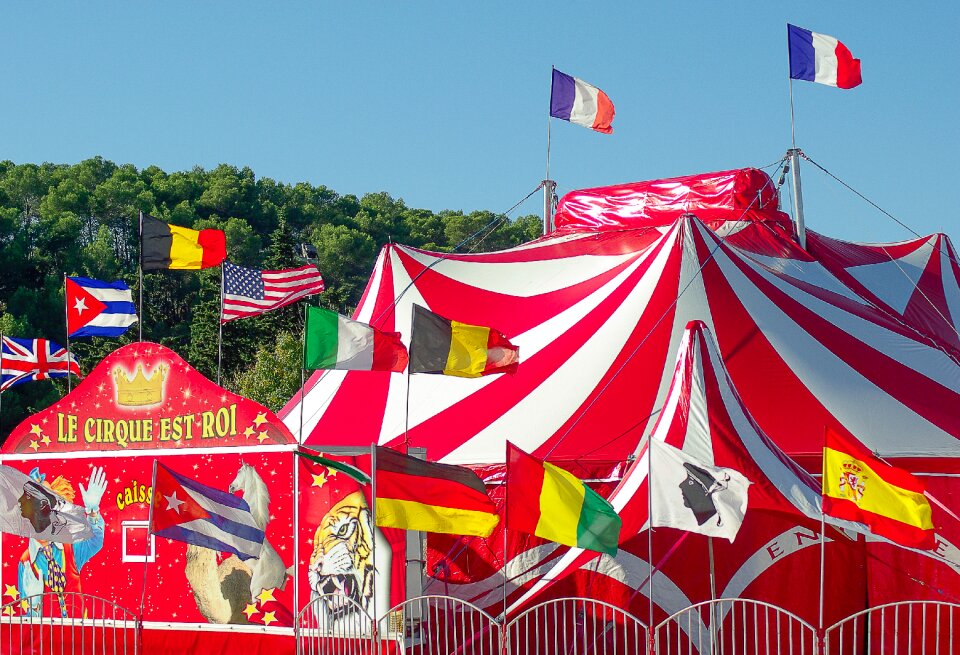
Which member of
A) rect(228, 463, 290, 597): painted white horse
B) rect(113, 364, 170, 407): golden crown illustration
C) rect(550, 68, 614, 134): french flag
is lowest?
rect(228, 463, 290, 597): painted white horse

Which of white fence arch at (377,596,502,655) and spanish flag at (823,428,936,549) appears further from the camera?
white fence arch at (377,596,502,655)

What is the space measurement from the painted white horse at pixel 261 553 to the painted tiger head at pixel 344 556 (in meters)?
0.31

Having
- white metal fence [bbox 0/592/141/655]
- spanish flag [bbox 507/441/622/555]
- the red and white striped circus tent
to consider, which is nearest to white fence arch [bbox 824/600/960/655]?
the red and white striped circus tent

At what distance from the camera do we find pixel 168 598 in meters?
8.82

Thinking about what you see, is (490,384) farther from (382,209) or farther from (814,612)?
(382,209)

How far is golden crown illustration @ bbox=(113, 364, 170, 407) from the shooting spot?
9031 mm

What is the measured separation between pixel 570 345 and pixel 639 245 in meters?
1.86

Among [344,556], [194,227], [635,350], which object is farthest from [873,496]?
[194,227]

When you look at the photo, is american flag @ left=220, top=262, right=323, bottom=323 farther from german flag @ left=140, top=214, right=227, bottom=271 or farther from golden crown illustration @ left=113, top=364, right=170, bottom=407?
golden crown illustration @ left=113, top=364, right=170, bottom=407

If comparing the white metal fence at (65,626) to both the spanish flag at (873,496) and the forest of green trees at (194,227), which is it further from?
the forest of green trees at (194,227)

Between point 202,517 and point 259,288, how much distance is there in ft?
21.0

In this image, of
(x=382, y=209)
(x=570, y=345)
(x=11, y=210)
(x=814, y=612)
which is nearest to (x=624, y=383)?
(x=570, y=345)

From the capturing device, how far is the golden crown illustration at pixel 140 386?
356 inches

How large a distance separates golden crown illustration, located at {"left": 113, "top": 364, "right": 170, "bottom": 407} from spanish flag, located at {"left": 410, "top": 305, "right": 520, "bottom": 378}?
215 centimetres
